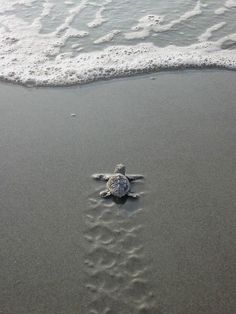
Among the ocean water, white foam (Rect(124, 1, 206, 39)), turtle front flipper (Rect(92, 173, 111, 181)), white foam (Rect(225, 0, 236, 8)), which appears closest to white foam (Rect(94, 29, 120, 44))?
the ocean water

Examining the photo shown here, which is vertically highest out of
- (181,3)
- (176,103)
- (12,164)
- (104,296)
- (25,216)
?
(181,3)

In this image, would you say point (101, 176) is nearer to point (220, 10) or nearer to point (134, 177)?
point (134, 177)

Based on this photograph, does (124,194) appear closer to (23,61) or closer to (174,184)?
(174,184)

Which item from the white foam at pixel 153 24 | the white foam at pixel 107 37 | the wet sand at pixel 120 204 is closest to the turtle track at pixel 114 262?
the wet sand at pixel 120 204

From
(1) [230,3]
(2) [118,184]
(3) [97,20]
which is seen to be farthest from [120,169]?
(1) [230,3]

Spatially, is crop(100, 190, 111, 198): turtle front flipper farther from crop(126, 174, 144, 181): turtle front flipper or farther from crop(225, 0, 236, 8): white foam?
crop(225, 0, 236, 8): white foam

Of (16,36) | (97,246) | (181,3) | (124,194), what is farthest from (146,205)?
(181,3)

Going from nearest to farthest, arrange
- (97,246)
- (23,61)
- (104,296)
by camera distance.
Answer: (104,296), (97,246), (23,61)
